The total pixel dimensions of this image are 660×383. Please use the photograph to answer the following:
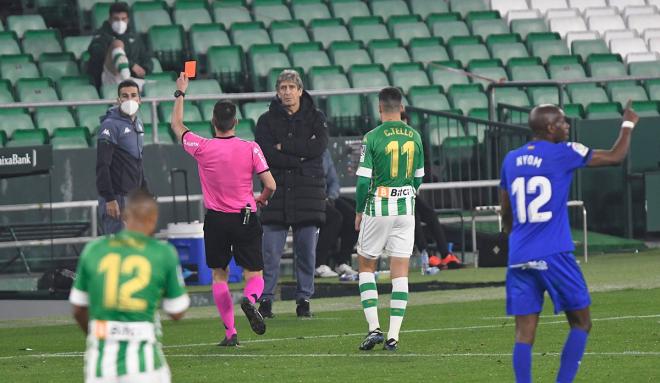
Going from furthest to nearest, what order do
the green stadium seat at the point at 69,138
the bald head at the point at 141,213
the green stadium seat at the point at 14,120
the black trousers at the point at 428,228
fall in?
the green stadium seat at the point at 14,120
the green stadium seat at the point at 69,138
the black trousers at the point at 428,228
the bald head at the point at 141,213

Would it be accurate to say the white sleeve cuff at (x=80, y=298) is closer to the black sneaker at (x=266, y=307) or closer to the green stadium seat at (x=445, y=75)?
the black sneaker at (x=266, y=307)

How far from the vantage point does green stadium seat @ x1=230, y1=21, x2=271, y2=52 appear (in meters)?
25.5

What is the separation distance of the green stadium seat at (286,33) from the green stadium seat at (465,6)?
350 centimetres

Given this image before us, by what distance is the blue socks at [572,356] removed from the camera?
9430 mm

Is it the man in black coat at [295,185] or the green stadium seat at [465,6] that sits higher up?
the green stadium seat at [465,6]

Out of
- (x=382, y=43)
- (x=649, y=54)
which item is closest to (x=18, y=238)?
(x=382, y=43)

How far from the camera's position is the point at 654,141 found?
23844 mm

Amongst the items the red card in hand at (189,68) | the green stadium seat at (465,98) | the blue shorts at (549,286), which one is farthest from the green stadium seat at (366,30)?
the blue shorts at (549,286)

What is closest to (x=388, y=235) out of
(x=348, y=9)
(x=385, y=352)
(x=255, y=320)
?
(x=385, y=352)

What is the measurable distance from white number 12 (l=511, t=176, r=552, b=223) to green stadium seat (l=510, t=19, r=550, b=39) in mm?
18825

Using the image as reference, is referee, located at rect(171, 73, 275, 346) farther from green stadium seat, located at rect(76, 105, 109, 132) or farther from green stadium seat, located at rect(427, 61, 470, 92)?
green stadium seat, located at rect(427, 61, 470, 92)

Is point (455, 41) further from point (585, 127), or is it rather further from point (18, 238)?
point (18, 238)

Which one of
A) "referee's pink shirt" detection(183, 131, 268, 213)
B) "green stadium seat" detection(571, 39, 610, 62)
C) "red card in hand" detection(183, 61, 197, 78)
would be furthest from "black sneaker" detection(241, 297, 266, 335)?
"green stadium seat" detection(571, 39, 610, 62)

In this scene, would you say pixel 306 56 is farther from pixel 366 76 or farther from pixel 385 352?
pixel 385 352
